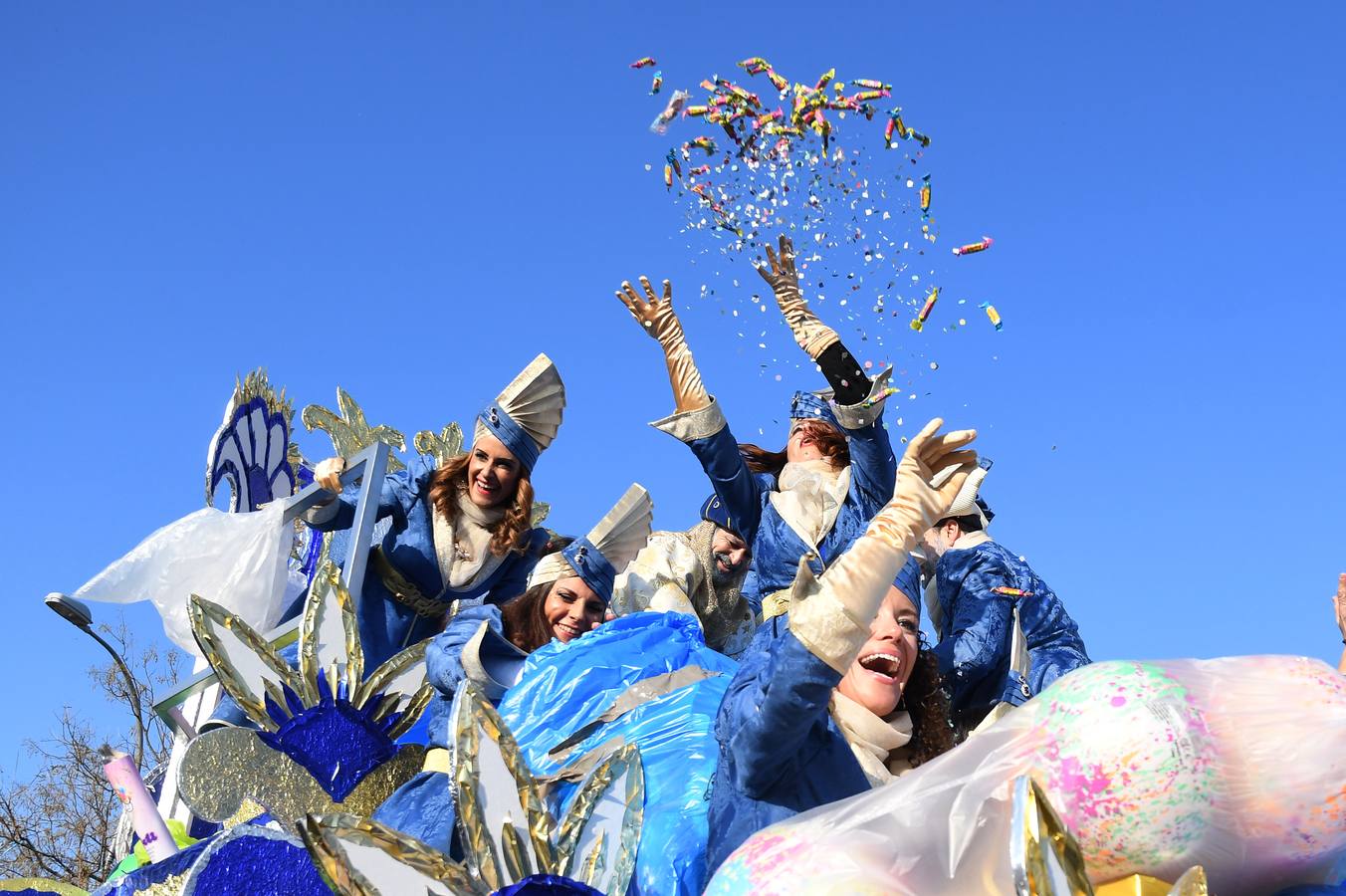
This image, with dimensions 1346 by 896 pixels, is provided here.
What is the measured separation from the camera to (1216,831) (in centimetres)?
159

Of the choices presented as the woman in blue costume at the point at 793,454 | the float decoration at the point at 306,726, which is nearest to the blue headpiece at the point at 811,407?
the woman in blue costume at the point at 793,454

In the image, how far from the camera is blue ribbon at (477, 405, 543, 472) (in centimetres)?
528

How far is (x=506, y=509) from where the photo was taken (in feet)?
17.6

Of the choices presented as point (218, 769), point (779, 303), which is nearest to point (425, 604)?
point (779, 303)

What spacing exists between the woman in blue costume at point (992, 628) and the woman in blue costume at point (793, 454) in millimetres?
353

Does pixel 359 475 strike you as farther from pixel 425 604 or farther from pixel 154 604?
pixel 154 604

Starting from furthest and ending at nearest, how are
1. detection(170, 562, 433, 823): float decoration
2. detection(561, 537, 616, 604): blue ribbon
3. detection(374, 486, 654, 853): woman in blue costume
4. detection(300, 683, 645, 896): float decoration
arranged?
1. detection(561, 537, 616, 604): blue ribbon
2. detection(374, 486, 654, 853): woman in blue costume
3. detection(170, 562, 433, 823): float decoration
4. detection(300, 683, 645, 896): float decoration

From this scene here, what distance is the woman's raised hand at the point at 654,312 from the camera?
499 cm

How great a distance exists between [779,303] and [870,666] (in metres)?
2.48

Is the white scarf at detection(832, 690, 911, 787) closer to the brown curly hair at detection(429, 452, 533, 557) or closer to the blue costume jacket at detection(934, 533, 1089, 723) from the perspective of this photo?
the blue costume jacket at detection(934, 533, 1089, 723)

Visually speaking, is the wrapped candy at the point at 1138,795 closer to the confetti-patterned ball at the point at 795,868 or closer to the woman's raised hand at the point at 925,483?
the confetti-patterned ball at the point at 795,868

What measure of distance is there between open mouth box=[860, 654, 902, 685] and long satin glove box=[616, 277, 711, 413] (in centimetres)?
226

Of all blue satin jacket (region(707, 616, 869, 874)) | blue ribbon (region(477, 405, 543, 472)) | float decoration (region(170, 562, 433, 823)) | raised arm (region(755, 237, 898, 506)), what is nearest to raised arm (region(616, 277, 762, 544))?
raised arm (region(755, 237, 898, 506))

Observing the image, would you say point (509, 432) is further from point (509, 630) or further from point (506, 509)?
point (509, 630)
